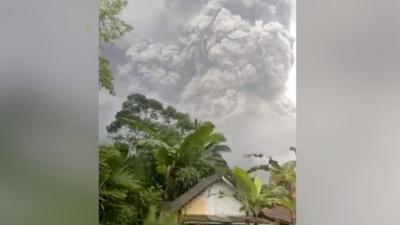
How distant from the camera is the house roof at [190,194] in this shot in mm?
1342

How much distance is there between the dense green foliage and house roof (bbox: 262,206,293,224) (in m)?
0.02

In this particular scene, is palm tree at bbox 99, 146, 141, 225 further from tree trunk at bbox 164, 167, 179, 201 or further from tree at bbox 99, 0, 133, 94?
tree at bbox 99, 0, 133, 94

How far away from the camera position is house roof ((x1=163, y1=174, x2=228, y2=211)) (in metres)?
1.34

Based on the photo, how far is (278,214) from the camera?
1353mm

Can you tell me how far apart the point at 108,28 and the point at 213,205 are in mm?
662

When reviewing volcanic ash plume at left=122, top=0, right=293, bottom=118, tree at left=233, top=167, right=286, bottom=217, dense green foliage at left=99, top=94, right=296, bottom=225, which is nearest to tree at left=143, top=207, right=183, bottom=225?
dense green foliage at left=99, top=94, right=296, bottom=225

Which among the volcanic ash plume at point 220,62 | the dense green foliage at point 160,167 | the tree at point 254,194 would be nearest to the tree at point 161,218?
the dense green foliage at point 160,167

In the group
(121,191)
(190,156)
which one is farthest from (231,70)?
(121,191)

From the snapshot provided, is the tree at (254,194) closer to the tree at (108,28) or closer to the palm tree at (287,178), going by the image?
the palm tree at (287,178)

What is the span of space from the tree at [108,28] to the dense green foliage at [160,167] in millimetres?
102
